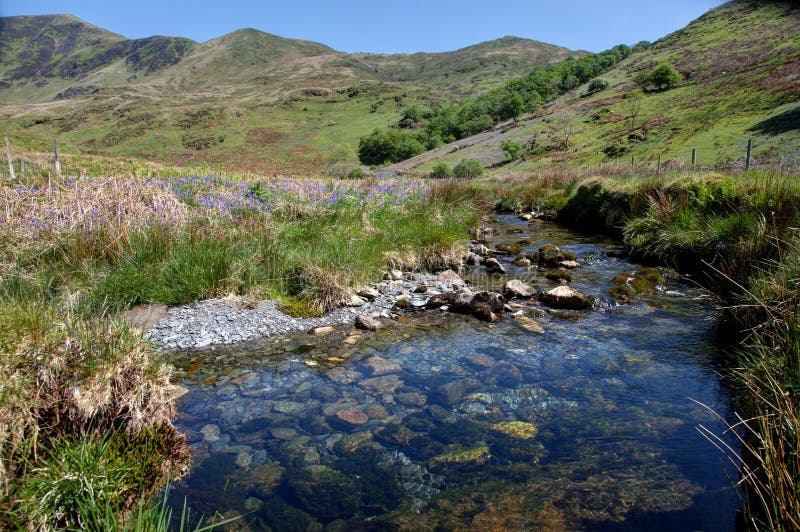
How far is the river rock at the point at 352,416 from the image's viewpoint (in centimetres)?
450

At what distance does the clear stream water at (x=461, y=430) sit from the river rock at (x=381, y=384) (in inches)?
0.9

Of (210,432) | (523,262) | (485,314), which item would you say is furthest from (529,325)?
(210,432)

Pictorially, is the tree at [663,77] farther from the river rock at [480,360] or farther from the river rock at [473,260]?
the river rock at [480,360]

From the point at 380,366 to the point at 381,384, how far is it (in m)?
0.49

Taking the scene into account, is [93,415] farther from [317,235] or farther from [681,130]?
[681,130]

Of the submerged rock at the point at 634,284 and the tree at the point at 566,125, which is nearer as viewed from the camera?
the submerged rock at the point at 634,284

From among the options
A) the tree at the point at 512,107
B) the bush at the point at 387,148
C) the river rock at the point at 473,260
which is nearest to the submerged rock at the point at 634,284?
the river rock at the point at 473,260

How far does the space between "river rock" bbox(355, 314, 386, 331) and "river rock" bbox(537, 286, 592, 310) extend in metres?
3.34

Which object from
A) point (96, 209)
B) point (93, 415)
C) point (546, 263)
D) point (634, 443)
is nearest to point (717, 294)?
point (634, 443)

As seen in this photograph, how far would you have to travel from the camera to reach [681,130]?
48.6m

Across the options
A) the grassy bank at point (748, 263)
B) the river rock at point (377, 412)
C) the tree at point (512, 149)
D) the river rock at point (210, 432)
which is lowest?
the river rock at point (377, 412)

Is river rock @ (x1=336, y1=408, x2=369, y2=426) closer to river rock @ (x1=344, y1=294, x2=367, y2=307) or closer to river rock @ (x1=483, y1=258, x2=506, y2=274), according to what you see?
river rock @ (x1=344, y1=294, x2=367, y2=307)

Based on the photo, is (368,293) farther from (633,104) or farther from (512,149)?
(633,104)

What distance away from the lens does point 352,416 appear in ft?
15.1
